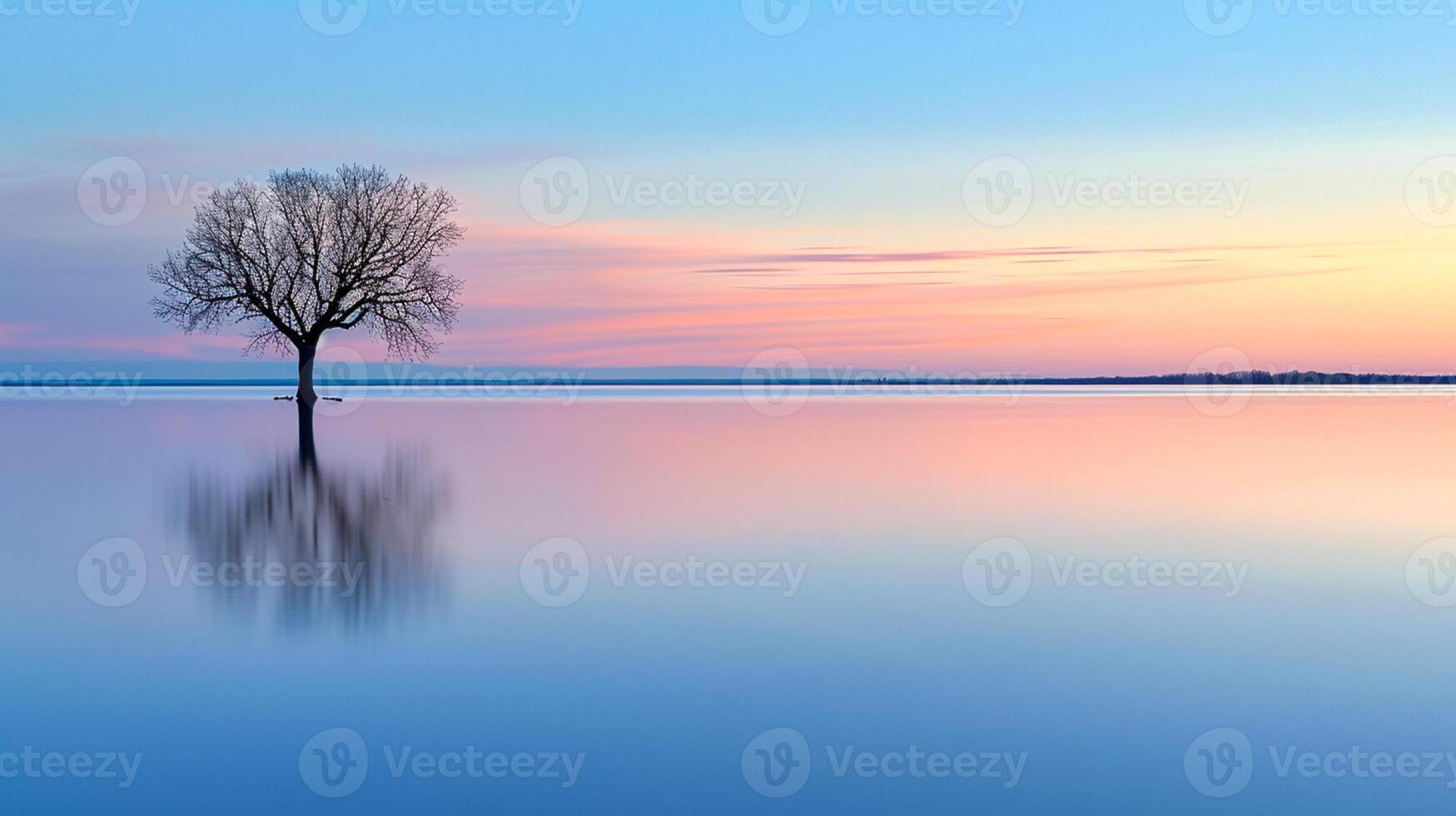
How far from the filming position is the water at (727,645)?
5.29m

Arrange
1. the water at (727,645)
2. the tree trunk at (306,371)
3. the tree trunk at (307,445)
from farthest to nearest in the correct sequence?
the tree trunk at (306,371), the tree trunk at (307,445), the water at (727,645)

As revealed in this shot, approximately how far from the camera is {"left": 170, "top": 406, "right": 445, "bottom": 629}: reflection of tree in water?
8688 mm

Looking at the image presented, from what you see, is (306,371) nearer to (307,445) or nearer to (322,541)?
(307,445)

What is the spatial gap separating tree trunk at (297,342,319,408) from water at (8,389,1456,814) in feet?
93.9

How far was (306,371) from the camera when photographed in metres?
47.6

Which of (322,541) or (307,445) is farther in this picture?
(307,445)

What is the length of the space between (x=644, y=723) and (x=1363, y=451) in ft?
73.2

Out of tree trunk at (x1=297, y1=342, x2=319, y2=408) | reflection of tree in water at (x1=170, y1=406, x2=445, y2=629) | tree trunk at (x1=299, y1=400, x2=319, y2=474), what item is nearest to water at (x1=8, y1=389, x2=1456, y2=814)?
reflection of tree in water at (x1=170, y1=406, x2=445, y2=629)

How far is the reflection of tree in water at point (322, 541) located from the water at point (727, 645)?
0.07 m

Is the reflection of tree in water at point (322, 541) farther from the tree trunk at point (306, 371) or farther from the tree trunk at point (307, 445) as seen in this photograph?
the tree trunk at point (306, 371)

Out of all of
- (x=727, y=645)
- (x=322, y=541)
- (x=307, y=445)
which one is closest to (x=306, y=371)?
(x=307, y=445)

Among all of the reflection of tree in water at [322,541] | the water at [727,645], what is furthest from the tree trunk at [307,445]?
the water at [727,645]

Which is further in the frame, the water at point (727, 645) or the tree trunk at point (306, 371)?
the tree trunk at point (306, 371)

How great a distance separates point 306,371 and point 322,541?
126 ft
